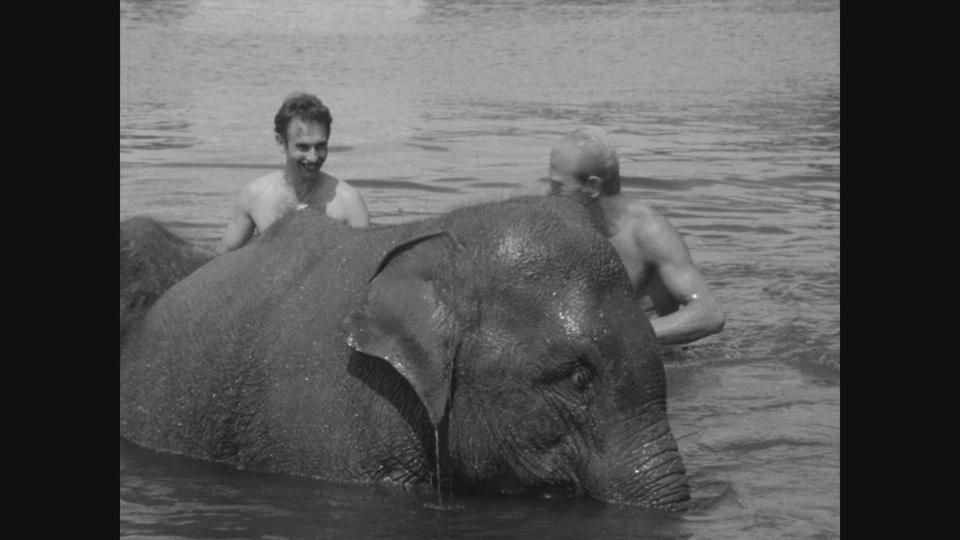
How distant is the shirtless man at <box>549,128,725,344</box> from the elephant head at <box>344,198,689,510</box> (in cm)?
229

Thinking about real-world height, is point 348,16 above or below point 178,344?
above

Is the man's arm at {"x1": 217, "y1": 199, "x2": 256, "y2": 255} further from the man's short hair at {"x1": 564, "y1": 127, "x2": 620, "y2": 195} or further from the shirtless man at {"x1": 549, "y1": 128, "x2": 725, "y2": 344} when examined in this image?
the man's short hair at {"x1": 564, "y1": 127, "x2": 620, "y2": 195}

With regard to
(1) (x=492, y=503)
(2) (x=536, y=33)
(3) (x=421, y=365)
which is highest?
(2) (x=536, y=33)

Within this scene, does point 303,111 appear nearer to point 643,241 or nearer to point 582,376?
point 643,241

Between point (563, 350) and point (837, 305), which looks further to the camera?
point (837, 305)

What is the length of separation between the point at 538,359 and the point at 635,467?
57 cm

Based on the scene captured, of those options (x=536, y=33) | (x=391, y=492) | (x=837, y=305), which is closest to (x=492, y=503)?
(x=391, y=492)

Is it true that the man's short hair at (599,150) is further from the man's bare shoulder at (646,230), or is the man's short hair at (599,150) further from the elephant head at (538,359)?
the elephant head at (538,359)

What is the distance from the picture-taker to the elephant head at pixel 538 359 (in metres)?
6.83

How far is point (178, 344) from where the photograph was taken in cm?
782

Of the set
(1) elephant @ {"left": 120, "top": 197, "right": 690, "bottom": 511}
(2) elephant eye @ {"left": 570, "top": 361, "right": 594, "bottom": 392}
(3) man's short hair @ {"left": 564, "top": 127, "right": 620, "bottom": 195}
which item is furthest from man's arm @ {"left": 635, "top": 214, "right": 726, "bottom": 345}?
(2) elephant eye @ {"left": 570, "top": 361, "right": 594, "bottom": 392}

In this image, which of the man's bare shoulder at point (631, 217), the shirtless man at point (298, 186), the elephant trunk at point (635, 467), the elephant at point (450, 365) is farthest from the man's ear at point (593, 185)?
the elephant trunk at point (635, 467)

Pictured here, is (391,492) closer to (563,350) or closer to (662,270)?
(563,350)

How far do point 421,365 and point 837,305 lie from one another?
20.0ft
